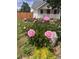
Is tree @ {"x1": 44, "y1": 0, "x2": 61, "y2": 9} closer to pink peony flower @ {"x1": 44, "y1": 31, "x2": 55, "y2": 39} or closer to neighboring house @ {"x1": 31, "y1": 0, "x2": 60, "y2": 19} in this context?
neighboring house @ {"x1": 31, "y1": 0, "x2": 60, "y2": 19}

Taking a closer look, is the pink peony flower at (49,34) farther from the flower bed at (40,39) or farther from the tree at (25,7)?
the tree at (25,7)

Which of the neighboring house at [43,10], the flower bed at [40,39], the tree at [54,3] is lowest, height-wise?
the flower bed at [40,39]

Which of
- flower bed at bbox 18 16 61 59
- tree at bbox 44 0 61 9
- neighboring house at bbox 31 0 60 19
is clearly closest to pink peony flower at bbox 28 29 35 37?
flower bed at bbox 18 16 61 59

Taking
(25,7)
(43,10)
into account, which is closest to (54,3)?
(43,10)

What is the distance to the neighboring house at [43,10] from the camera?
1.09m

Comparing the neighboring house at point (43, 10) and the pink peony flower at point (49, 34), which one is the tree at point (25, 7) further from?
the pink peony flower at point (49, 34)

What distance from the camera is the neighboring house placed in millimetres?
1090

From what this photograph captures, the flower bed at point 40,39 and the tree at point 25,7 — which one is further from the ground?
the tree at point 25,7

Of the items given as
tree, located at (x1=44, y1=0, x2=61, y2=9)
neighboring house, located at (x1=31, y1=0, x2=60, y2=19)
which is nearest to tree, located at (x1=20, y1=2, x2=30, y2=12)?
neighboring house, located at (x1=31, y1=0, x2=60, y2=19)

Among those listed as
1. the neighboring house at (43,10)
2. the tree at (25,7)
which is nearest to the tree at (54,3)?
the neighboring house at (43,10)

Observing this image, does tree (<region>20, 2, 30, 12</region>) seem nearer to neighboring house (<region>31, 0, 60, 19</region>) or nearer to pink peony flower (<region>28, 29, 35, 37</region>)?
neighboring house (<region>31, 0, 60, 19</region>)

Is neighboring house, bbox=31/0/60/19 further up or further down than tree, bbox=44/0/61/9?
further down

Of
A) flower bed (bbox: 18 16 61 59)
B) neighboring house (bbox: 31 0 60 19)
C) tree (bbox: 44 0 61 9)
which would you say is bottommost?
flower bed (bbox: 18 16 61 59)

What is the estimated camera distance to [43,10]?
110cm
